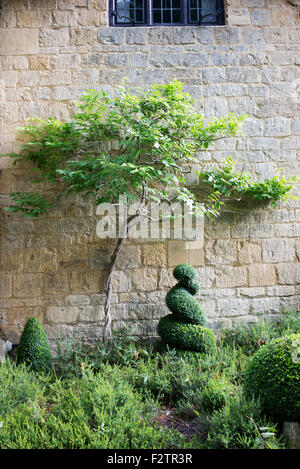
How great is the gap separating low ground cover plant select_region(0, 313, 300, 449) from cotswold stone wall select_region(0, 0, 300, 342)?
1.86 ft

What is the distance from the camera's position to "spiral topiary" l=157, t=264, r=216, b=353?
133 inches

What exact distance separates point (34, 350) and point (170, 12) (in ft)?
14.6

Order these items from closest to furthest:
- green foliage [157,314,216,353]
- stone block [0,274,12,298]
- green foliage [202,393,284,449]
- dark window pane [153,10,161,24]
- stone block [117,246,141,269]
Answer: green foliage [202,393,284,449]
green foliage [157,314,216,353]
stone block [0,274,12,298]
stone block [117,246,141,269]
dark window pane [153,10,161,24]

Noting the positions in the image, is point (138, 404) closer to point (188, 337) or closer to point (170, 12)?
point (188, 337)

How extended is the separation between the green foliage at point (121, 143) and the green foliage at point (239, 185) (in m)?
0.35

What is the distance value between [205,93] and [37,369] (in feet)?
12.2

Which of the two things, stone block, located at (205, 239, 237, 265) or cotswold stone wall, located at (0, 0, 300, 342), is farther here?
stone block, located at (205, 239, 237, 265)

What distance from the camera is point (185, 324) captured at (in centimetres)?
347

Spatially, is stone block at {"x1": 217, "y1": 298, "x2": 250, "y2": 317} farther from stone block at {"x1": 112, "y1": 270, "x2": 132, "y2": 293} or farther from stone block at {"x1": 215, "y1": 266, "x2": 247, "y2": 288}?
stone block at {"x1": 112, "y1": 270, "x2": 132, "y2": 293}

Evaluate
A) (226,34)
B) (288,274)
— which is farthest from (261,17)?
(288,274)

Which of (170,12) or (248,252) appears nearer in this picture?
(248,252)

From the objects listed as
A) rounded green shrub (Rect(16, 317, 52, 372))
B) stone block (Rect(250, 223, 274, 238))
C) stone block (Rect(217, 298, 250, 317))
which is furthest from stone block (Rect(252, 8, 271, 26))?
rounded green shrub (Rect(16, 317, 52, 372))

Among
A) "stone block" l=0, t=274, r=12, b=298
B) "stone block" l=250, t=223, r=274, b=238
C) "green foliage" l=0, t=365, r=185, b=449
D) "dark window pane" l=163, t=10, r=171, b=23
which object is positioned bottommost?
"green foliage" l=0, t=365, r=185, b=449

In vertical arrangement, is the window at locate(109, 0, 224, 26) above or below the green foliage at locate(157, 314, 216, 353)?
above
